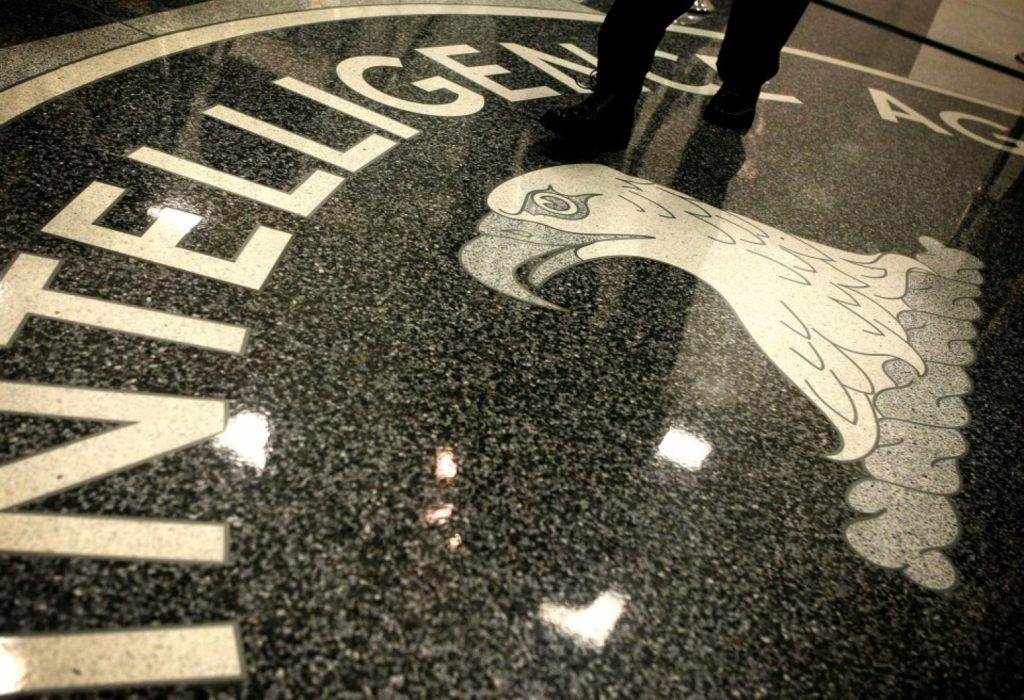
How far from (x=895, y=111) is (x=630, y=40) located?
1.69 metres

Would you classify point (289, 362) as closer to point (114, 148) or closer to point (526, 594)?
point (526, 594)

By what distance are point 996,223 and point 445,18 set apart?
2019 mm

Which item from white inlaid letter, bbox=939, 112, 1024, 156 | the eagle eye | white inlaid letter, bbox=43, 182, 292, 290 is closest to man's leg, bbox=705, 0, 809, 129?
the eagle eye

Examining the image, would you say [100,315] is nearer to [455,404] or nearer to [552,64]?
[455,404]

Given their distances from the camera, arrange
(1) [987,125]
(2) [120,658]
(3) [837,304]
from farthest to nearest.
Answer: (1) [987,125] → (3) [837,304] → (2) [120,658]

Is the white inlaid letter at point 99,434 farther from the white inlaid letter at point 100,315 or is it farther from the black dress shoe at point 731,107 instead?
the black dress shoe at point 731,107

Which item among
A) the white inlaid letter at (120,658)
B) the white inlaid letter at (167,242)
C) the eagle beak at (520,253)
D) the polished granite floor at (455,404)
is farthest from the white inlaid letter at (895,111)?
the white inlaid letter at (120,658)

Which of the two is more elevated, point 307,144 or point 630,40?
point 630,40

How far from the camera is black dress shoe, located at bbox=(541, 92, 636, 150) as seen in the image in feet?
6.47

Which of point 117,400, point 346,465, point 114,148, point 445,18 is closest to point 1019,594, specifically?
point 346,465

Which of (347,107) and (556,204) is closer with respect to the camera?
(556,204)

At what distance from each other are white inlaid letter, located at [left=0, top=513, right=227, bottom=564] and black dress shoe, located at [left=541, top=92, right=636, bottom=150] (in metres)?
1.48

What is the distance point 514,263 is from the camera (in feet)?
4.78

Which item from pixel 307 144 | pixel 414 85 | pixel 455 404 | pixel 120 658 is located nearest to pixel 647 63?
pixel 414 85
